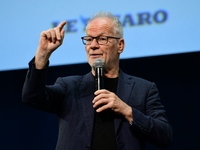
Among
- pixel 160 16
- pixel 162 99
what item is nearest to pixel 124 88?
pixel 160 16

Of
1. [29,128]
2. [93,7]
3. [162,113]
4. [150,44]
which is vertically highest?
[93,7]

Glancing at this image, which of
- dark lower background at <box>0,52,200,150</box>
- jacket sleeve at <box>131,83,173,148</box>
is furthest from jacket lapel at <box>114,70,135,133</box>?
dark lower background at <box>0,52,200,150</box>

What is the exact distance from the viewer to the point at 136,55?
106 inches

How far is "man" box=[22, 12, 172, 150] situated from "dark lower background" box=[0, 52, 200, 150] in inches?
45.6

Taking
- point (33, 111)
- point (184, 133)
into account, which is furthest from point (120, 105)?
point (33, 111)

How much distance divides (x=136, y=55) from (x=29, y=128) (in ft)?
4.89

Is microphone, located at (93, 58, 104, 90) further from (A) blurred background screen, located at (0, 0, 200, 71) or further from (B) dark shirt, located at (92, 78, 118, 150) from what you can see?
(A) blurred background screen, located at (0, 0, 200, 71)

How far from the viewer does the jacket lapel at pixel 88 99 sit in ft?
5.69

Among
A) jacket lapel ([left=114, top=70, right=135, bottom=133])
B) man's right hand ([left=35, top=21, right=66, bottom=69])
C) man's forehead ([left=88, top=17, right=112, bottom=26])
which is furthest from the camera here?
man's forehead ([left=88, top=17, right=112, bottom=26])

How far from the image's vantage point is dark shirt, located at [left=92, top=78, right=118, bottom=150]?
1701mm

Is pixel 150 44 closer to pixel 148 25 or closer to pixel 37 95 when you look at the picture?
pixel 148 25

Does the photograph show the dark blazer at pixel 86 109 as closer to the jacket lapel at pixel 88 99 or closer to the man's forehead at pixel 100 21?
the jacket lapel at pixel 88 99

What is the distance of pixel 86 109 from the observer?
178 cm

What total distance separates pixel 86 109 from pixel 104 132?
0.53ft
